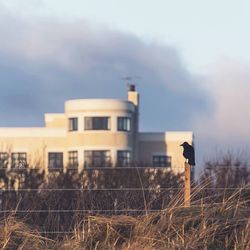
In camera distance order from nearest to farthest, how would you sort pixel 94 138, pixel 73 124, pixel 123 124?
pixel 94 138 → pixel 123 124 → pixel 73 124

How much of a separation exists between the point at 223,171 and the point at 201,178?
167 inches

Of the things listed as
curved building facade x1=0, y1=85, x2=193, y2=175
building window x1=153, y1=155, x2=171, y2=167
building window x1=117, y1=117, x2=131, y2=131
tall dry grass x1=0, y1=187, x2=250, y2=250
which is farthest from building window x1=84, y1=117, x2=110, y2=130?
tall dry grass x1=0, y1=187, x2=250, y2=250

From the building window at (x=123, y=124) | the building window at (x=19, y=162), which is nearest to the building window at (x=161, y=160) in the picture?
the building window at (x=123, y=124)

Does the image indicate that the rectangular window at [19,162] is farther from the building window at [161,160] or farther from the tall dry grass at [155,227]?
the tall dry grass at [155,227]

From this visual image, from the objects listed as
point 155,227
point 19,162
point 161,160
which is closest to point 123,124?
point 161,160

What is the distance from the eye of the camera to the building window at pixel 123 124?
69137mm

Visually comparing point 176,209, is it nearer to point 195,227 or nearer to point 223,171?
point 195,227

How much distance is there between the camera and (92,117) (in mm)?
68500

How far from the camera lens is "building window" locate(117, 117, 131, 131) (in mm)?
69137

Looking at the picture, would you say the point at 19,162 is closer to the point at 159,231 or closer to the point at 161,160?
the point at 159,231

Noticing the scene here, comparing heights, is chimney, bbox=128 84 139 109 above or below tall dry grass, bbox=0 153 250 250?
above

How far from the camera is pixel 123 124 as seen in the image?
6975cm

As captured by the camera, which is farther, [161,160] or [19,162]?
[161,160]

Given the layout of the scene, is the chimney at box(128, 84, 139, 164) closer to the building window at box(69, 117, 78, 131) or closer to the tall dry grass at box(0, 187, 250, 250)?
the building window at box(69, 117, 78, 131)
